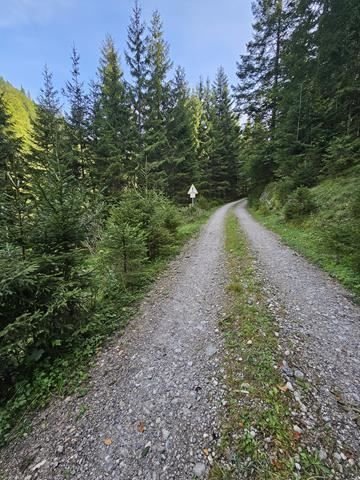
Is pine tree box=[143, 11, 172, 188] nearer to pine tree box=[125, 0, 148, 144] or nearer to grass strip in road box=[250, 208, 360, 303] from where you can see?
pine tree box=[125, 0, 148, 144]

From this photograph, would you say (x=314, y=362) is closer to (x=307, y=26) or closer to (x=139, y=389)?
(x=139, y=389)

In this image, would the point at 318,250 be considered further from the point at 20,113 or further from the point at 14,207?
the point at 20,113

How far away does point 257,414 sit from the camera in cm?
208

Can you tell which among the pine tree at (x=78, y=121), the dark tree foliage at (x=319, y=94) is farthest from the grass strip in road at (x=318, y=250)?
the pine tree at (x=78, y=121)

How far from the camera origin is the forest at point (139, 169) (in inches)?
114

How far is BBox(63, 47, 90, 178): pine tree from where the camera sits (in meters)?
17.6

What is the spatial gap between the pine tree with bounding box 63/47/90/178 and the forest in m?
0.08

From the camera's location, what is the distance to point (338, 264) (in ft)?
17.9

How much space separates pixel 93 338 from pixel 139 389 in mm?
1307

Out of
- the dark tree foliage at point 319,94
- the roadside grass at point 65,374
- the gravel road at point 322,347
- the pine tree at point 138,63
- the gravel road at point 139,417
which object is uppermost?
the pine tree at point 138,63

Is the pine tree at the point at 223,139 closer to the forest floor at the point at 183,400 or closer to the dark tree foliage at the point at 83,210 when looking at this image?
the dark tree foliage at the point at 83,210

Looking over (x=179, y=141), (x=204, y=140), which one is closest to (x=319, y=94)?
(x=179, y=141)

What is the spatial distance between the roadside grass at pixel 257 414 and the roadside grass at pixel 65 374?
5.62ft

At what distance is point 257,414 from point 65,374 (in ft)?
7.60
